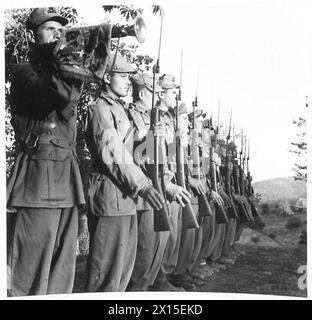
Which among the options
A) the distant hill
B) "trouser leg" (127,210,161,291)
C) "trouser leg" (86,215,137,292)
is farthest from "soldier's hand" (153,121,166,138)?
the distant hill

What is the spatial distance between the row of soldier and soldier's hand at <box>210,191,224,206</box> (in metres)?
0.14

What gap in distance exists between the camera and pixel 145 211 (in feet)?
32.5

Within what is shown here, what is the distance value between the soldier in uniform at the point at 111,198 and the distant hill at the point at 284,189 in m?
1.56

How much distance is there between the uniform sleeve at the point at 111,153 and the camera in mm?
9750

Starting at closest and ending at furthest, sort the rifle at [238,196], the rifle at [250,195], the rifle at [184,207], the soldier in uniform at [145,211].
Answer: the soldier in uniform at [145,211]
the rifle at [184,207]
the rifle at [250,195]
the rifle at [238,196]

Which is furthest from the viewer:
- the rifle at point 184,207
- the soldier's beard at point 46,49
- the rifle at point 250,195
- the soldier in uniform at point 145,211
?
the rifle at point 250,195

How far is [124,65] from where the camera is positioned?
32.9 feet

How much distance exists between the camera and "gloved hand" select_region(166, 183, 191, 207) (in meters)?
10.1

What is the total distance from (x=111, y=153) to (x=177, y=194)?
3.54 ft

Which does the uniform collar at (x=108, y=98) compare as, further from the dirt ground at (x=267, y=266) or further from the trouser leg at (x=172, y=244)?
the dirt ground at (x=267, y=266)

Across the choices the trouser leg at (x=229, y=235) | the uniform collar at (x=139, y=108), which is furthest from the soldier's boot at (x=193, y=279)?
the uniform collar at (x=139, y=108)

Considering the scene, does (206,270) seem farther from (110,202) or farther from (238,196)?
(110,202)
